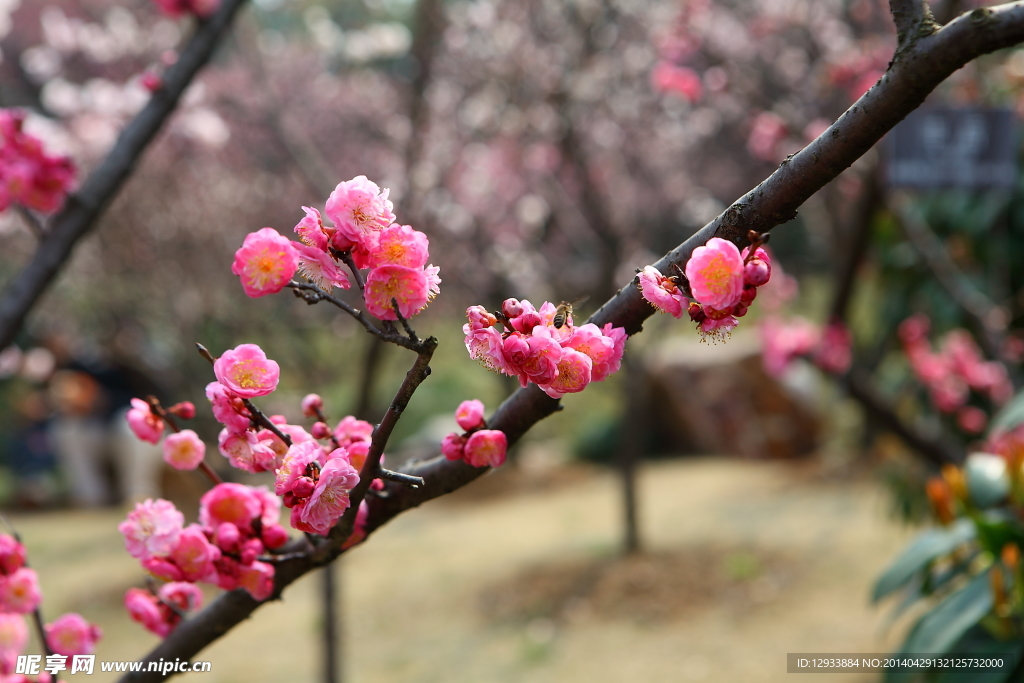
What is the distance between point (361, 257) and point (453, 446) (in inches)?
10.8

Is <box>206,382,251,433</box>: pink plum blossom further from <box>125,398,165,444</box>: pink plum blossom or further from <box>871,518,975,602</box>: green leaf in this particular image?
<box>871,518,975,602</box>: green leaf

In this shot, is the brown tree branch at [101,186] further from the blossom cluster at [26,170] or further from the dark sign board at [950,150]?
the dark sign board at [950,150]

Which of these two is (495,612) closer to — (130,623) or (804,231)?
(130,623)

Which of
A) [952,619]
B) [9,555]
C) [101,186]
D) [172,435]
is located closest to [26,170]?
[101,186]

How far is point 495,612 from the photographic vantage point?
4.08 meters

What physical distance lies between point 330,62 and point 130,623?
7315mm

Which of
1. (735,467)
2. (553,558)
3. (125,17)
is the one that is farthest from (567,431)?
(125,17)

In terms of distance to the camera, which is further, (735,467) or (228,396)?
(735,467)

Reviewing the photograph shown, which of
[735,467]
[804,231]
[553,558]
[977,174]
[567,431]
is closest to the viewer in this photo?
[977,174]

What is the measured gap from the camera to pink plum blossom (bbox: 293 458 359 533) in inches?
28.2

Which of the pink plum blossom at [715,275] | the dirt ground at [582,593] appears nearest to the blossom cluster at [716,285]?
the pink plum blossom at [715,275]

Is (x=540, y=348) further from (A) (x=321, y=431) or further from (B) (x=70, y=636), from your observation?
(B) (x=70, y=636)

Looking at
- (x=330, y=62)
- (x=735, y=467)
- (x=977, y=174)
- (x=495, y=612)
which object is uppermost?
(x=330, y=62)

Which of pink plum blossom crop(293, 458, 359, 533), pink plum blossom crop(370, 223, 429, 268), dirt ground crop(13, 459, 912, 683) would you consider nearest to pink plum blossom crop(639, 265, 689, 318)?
pink plum blossom crop(370, 223, 429, 268)
